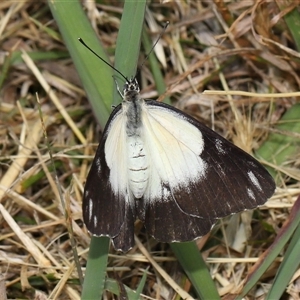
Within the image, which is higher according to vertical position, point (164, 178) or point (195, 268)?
point (164, 178)

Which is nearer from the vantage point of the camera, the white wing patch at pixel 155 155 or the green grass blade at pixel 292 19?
the white wing patch at pixel 155 155

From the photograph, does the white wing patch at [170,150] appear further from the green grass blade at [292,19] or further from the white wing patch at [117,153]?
the green grass blade at [292,19]

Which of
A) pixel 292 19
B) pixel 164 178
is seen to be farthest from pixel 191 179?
pixel 292 19

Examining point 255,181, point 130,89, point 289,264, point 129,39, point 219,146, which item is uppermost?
point 129,39

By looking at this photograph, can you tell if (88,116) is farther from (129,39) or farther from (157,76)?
(129,39)

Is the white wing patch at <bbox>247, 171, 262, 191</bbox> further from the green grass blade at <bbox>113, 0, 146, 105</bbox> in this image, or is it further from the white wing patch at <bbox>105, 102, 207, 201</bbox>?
the green grass blade at <bbox>113, 0, 146, 105</bbox>

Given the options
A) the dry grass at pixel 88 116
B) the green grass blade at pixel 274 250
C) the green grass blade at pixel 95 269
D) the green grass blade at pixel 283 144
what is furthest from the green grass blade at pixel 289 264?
the green grass blade at pixel 95 269

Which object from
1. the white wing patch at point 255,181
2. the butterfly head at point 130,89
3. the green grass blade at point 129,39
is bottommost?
the white wing patch at point 255,181
